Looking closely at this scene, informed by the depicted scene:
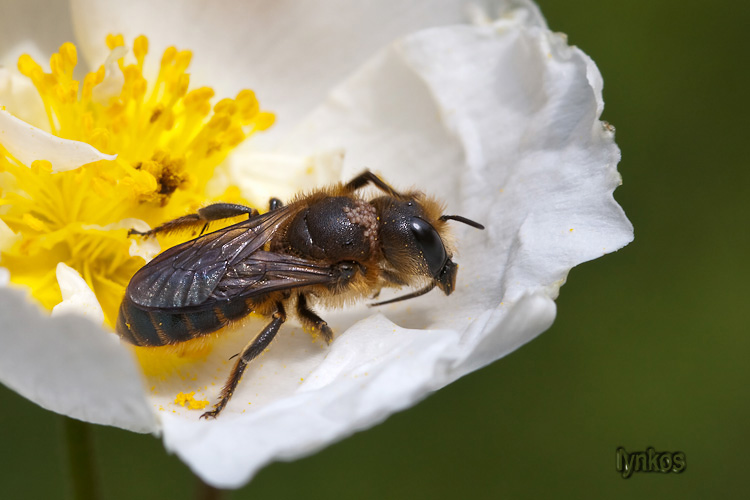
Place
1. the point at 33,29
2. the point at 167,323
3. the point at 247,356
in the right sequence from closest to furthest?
the point at 167,323 → the point at 247,356 → the point at 33,29

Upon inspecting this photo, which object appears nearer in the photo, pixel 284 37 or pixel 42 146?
pixel 42 146

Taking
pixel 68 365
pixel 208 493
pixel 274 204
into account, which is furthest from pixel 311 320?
pixel 68 365

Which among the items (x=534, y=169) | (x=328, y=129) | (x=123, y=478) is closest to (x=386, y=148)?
(x=328, y=129)

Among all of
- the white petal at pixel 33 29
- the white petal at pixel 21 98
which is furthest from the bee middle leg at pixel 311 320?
the white petal at pixel 33 29

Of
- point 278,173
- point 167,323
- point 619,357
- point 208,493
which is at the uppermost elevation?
point 167,323

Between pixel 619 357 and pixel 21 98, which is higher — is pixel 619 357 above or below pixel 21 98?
below

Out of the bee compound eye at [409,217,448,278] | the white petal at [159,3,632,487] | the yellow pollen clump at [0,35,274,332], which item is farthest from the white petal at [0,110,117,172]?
the bee compound eye at [409,217,448,278]

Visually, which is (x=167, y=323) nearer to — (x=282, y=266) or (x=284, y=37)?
(x=282, y=266)
